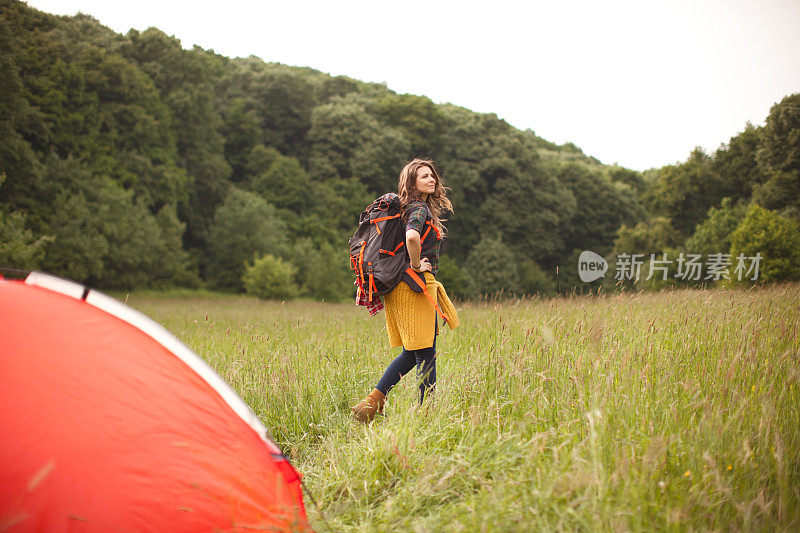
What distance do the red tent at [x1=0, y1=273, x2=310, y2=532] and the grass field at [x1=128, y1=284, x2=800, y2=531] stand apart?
0.41 m

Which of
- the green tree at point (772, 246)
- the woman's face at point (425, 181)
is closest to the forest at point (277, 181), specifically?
the green tree at point (772, 246)

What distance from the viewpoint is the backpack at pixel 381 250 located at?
3471 mm

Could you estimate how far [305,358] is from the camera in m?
4.88

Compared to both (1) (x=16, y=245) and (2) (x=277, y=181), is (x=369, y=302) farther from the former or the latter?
(2) (x=277, y=181)

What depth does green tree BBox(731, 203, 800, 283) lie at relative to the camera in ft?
58.0

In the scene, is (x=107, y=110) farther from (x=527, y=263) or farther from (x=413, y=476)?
(x=413, y=476)

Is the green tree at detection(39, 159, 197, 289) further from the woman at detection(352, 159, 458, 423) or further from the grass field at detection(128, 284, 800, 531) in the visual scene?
the woman at detection(352, 159, 458, 423)

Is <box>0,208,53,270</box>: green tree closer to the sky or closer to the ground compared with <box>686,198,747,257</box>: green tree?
closer to the ground

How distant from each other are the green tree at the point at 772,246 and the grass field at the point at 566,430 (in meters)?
15.5

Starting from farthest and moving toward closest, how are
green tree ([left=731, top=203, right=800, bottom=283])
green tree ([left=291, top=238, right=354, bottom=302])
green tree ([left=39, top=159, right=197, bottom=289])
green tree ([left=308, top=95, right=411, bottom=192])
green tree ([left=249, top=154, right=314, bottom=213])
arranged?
green tree ([left=308, top=95, right=411, bottom=192]) → green tree ([left=249, top=154, right=314, bottom=213]) → green tree ([left=291, top=238, right=354, bottom=302]) → green tree ([left=39, top=159, right=197, bottom=289]) → green tree ([left=731, top=203, right=800, bottom=283])

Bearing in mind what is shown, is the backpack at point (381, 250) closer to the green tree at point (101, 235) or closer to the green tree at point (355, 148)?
the green tree at point (101, 235)

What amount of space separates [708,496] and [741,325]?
9.35 ft

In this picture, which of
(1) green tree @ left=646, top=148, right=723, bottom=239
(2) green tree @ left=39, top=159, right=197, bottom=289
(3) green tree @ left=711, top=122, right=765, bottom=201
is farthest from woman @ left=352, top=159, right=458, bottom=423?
(1) green tree @ left=646, top=148, right=723, bottom=239

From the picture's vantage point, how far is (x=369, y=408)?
3533 millimetres
